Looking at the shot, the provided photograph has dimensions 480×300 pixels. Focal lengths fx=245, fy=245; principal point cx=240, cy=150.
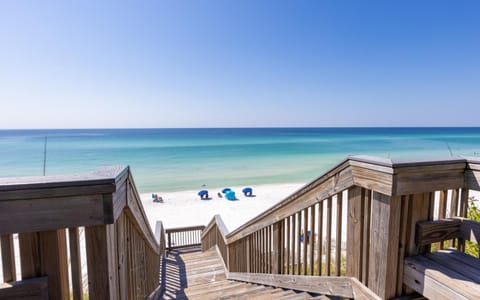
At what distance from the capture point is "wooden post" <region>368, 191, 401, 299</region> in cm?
125

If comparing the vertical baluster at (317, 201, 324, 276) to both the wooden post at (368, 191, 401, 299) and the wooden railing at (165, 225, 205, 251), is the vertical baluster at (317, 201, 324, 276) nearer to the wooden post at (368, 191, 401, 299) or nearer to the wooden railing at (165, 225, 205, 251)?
the wooden post at (368, 191, 401, 299)

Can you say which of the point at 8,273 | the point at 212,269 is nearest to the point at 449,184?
the point at 8,273

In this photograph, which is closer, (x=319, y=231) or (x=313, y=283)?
(x=319, y=231)

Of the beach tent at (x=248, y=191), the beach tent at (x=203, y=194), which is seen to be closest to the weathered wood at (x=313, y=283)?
the beach tent at (x=203, y=194)

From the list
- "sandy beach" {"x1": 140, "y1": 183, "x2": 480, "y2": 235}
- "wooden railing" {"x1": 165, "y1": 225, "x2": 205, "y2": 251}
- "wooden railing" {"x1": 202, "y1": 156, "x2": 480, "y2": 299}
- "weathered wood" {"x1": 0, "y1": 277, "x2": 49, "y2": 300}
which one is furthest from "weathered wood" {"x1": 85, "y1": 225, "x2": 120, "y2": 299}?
"sandy beach" {"x1": 140, "y1": 183, "x2": 480, "y2": 235}

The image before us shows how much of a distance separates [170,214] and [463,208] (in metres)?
11.7

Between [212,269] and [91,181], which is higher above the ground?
[91,181]

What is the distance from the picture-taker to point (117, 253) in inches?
50.8

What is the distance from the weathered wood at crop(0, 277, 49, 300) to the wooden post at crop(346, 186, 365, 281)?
1.53 metres

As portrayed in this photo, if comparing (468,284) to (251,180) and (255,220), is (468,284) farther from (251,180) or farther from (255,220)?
(251,180)

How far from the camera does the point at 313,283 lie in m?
1.94

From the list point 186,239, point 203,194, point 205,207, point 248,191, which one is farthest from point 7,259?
point 248,191

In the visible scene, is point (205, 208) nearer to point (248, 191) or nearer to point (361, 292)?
point (248, 191)

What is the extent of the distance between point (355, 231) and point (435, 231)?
0.39 m
